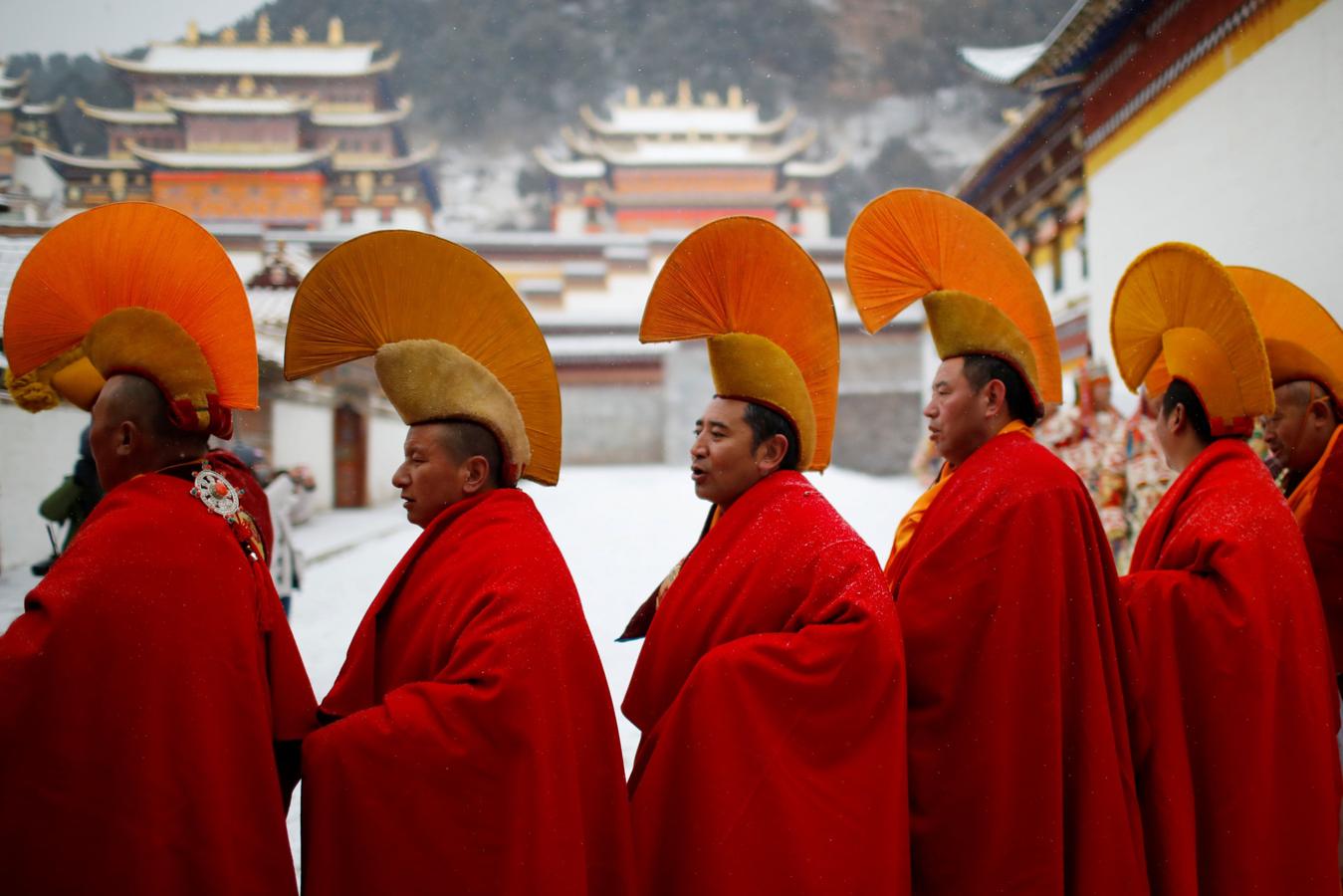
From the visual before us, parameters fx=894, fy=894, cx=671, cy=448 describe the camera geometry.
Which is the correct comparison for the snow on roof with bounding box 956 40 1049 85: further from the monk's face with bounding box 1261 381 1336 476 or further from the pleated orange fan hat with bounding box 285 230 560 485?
the pleated orange fan hat with bounding box 285 230 560 485

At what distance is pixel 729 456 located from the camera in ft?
6.12

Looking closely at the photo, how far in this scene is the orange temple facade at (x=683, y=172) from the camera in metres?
25.3

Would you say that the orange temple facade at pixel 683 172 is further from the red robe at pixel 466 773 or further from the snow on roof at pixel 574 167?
the red robe at pixel 466 773

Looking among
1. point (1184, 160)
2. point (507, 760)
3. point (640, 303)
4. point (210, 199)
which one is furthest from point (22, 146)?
point (507, 760)

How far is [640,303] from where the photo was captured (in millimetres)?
22219

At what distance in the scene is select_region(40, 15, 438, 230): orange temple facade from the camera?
21.3 metres

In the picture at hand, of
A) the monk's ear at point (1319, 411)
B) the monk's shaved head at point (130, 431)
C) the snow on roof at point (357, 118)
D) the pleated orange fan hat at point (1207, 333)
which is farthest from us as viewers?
the snow on roof at point (357, 118)

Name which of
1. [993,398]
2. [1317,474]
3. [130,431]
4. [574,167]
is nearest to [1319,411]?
[1317,474]

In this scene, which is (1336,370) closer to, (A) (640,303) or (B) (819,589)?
(B) (819,589)

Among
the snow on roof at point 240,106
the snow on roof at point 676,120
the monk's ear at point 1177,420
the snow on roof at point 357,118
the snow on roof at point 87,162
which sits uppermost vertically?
the snow on roof at point 676,120

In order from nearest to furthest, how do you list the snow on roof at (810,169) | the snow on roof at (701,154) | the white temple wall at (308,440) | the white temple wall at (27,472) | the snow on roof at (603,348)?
the white temple wall at (27,472), the white temple wall at (308,440), the snow on roof at (603,348), the snow on roof at (701,154), the snow on roof at (810,169)

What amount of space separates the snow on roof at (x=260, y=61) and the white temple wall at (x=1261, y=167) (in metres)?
22.8

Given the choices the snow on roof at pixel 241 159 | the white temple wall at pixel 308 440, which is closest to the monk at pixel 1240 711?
the white temple wall at pixel 308 440

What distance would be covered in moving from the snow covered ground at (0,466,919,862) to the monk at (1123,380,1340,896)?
1.86 metres
